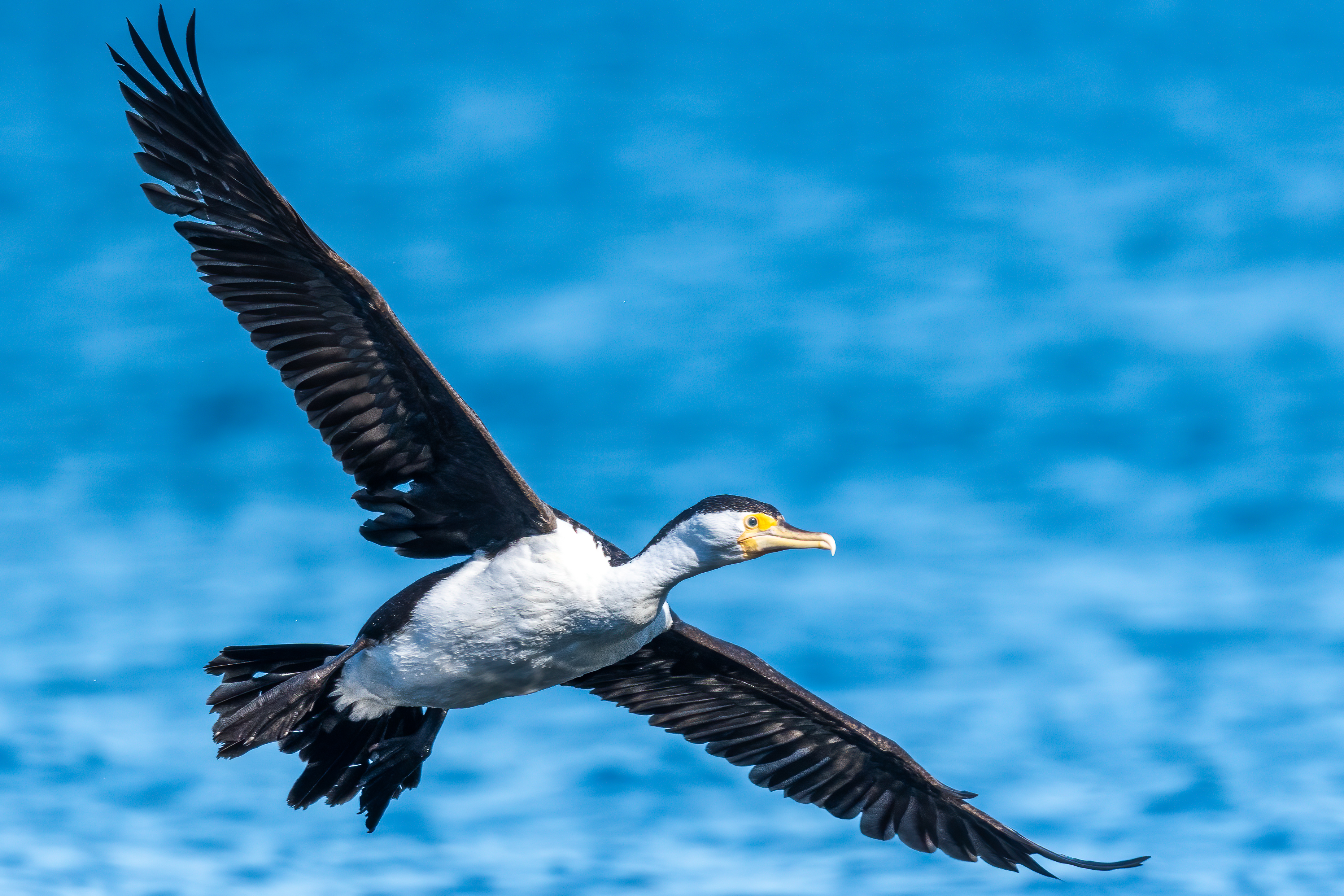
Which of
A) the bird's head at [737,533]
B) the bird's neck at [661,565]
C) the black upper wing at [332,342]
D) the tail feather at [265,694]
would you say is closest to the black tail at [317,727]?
the tail feather at [265,694]

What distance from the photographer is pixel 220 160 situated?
9875 mm

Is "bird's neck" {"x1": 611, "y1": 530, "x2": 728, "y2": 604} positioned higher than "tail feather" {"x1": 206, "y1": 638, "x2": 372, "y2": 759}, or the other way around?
"bird's neck" {"x1": 611, "y1": 530, "x2": 728, "y2": 604}

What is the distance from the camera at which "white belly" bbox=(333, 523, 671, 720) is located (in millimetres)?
10164

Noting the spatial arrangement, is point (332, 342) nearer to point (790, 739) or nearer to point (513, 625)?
point (513, 625)

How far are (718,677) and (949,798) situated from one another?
6.02 feet

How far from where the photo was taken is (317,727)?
10977 millimetres

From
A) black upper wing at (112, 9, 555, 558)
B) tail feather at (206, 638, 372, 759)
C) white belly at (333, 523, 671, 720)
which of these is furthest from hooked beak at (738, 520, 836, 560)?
tail feather at (206, 638, 372, 759)

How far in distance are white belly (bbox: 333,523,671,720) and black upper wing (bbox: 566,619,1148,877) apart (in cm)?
151

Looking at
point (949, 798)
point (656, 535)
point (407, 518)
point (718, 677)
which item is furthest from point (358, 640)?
point (949, 798)

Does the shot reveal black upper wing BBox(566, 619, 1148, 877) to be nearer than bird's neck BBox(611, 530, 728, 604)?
No

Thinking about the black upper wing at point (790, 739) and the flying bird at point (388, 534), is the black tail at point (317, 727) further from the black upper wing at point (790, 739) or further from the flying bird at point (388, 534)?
the black upper wing at point (790, 739)

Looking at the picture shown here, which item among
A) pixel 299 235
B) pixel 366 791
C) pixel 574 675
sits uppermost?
pixel 299 235

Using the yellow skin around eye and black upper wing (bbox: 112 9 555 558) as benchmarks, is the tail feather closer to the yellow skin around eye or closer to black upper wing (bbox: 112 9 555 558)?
black upper wing (bbox: 112 9 555 558)

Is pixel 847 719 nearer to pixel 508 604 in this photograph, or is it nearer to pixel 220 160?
pixel 508 604
